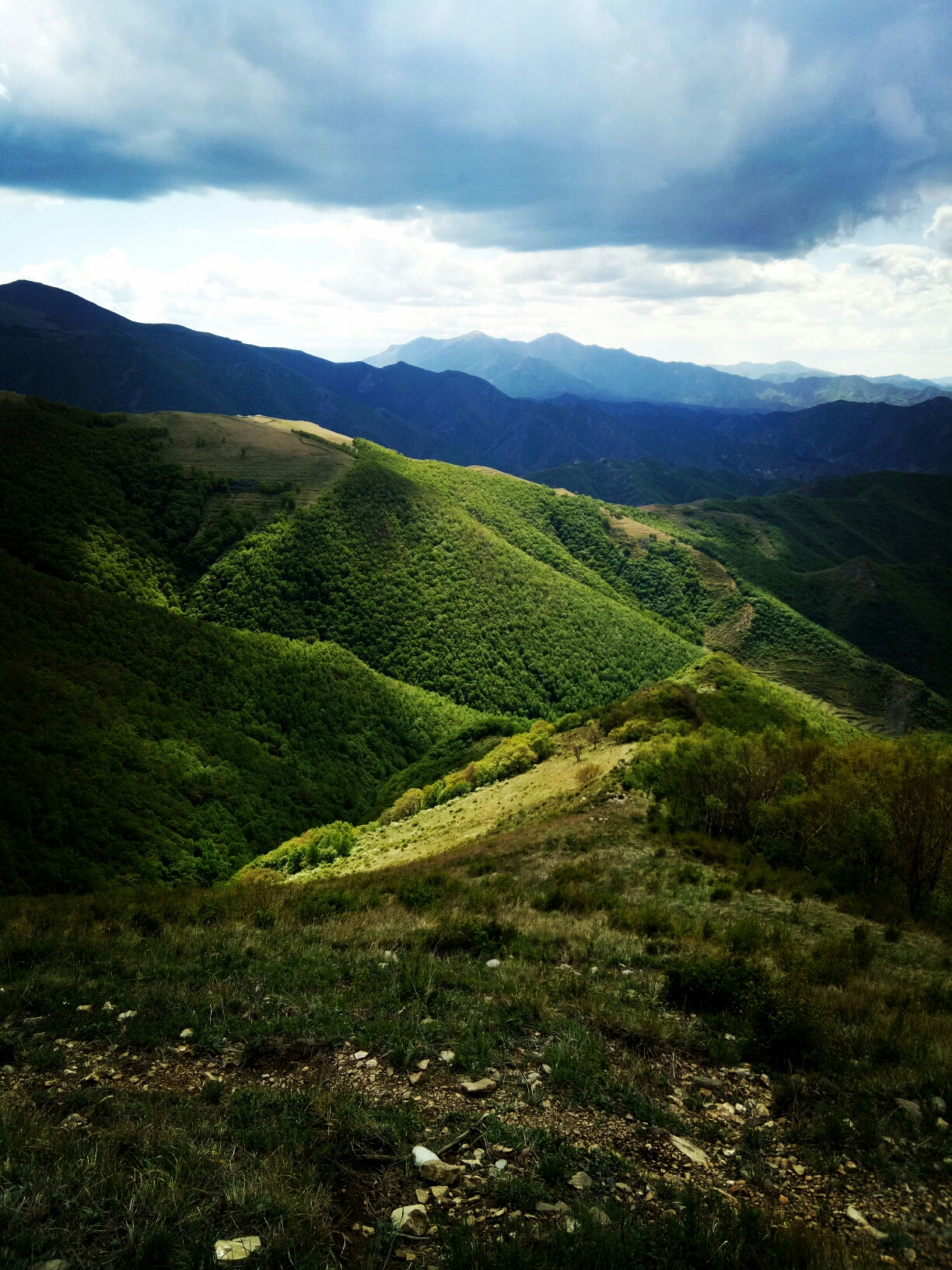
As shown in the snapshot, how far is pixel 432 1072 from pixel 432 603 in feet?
376

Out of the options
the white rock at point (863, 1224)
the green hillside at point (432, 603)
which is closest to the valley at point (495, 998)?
the white rock at point (863, 1224)

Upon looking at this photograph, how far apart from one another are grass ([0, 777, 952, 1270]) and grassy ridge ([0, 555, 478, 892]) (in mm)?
37134

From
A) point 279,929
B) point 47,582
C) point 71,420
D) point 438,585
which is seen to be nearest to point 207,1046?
point 279,929

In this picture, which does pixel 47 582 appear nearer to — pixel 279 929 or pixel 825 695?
pixel 279 929

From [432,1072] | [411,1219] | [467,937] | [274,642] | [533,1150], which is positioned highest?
[411,1219]

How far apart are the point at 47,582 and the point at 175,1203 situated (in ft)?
297

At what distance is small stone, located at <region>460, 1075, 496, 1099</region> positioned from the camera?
735 cm

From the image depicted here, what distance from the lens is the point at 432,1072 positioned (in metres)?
7.76

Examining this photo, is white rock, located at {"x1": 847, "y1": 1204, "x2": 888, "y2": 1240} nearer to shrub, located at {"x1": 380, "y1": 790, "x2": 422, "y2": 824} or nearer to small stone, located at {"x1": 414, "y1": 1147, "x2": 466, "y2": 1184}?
small stone, located at {"x1": 414, "y1": 1147, "x2": 466, "y2": 1184}

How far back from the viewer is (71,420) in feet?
426

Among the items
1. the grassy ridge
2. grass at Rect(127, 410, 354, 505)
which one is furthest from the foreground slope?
grass at Rect(127, 410, 354, 505)

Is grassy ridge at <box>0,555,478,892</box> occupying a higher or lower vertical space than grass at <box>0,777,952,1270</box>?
lower

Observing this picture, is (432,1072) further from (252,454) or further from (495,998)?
(252,454)

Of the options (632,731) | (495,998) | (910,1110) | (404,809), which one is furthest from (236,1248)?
(404,809)
